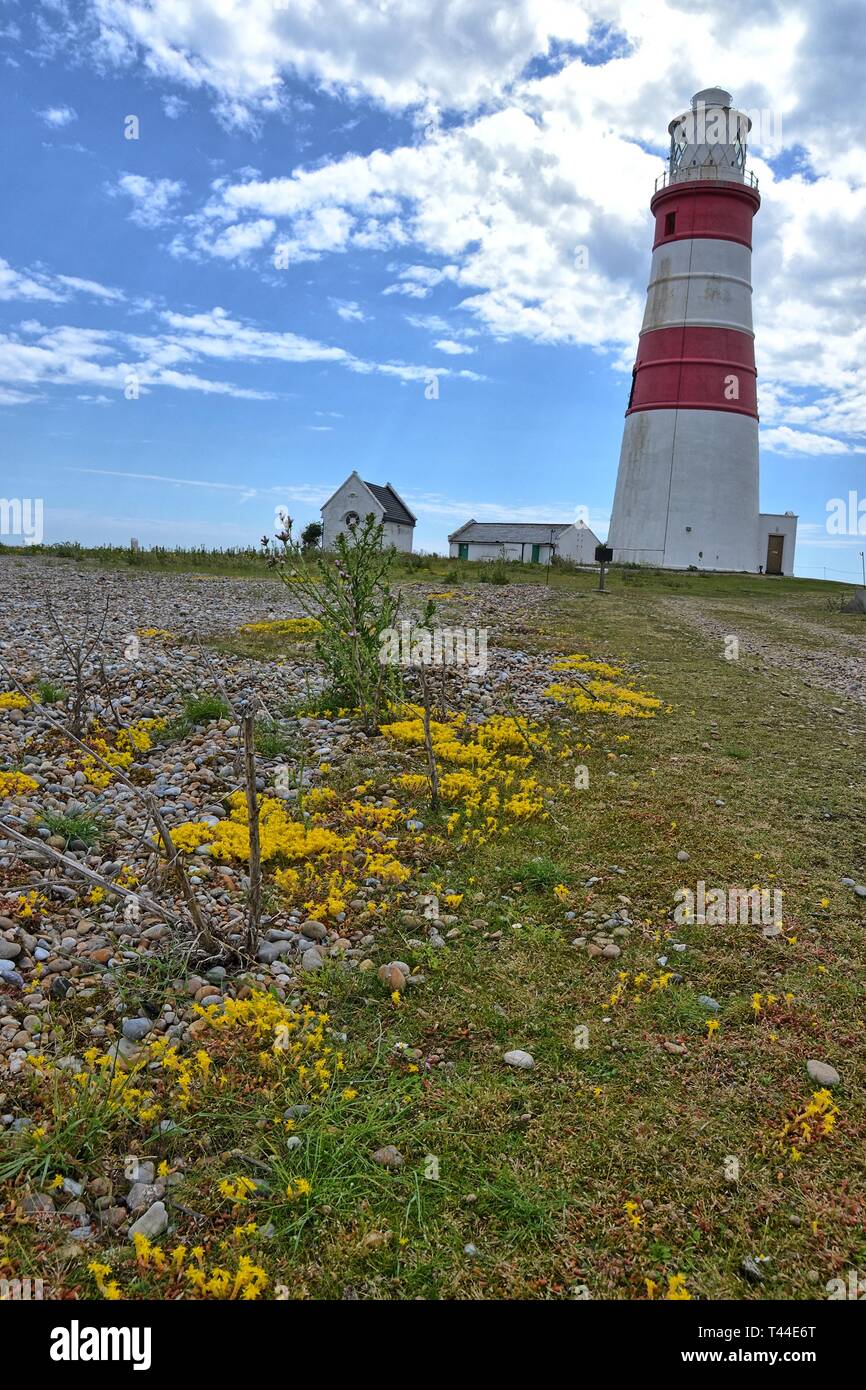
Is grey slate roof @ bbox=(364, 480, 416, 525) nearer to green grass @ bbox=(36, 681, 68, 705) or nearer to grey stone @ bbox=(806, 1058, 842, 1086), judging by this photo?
green grass @ bbox=(36, 681, 68, 705)

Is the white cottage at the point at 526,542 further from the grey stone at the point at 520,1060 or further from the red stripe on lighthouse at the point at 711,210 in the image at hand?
the grey stone at the point at 520,1060

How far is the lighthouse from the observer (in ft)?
125

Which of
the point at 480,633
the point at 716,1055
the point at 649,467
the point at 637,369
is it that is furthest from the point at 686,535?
the point at 716,1055

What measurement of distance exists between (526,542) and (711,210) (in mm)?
24226

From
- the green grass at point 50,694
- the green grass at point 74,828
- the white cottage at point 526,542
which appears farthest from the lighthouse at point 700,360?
the green grass at point 74,828

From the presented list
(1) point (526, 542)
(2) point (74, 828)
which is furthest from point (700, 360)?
(2) point (74, 828)

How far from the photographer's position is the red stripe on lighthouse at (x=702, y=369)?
125 ft

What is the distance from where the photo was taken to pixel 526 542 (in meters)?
58.0

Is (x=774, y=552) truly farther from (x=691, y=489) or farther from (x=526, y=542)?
(x=526, y=542)

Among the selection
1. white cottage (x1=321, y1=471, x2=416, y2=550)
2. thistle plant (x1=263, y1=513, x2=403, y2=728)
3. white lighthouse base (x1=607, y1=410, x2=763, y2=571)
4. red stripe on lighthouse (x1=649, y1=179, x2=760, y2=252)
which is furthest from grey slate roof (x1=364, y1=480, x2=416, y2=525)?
thistle plant (x1=263, y1=513, x2=403, y2=728)

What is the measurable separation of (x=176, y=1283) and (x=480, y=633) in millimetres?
13134

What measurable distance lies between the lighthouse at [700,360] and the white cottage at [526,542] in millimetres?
15203

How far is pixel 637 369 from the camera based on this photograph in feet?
134
